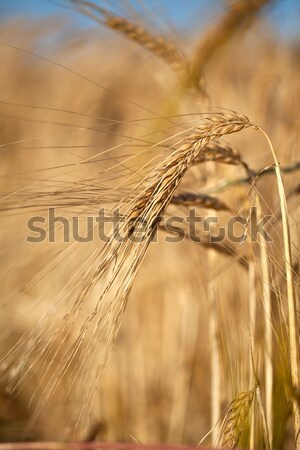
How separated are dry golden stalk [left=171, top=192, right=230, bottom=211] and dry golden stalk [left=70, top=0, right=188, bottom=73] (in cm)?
39

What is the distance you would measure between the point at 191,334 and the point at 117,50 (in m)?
1.03

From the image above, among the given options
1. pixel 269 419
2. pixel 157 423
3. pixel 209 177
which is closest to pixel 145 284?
pixel 157 423

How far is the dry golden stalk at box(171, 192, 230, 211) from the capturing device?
93 cm

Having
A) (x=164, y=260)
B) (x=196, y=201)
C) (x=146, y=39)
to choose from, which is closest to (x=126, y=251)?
(x=196, y=201)

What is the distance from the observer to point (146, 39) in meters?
1.20

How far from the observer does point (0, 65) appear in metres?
3.49

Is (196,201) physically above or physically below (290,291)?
above

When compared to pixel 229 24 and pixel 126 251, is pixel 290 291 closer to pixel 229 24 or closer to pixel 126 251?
pixel 126 251

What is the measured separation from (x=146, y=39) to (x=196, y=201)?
1.56 ft

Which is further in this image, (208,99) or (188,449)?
(208,99)

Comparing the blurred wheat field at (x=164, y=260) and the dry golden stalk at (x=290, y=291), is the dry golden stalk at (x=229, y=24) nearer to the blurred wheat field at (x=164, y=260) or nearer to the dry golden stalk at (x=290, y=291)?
the blurred wheat field at (x=164, y=260)

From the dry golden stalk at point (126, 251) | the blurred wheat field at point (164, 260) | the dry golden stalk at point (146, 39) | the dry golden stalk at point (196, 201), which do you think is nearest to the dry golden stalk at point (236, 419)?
the blurred wheat field at point (164, 260)

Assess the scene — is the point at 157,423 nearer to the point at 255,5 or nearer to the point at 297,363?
the point at 297,363

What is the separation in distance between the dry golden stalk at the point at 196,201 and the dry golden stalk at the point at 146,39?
1.27 feet
